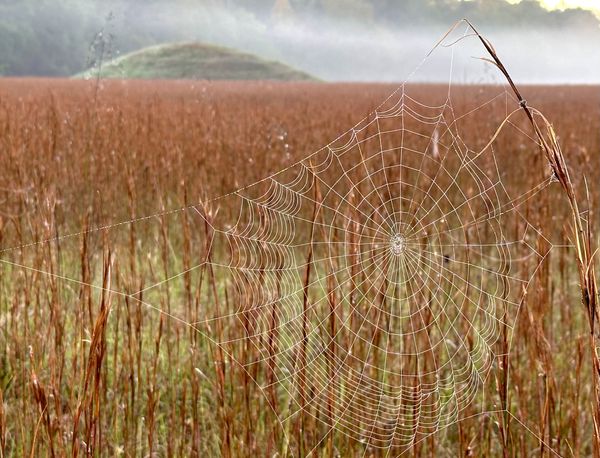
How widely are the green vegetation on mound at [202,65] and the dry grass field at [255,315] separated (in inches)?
1694

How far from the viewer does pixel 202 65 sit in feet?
172

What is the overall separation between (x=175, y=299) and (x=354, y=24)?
166858mm

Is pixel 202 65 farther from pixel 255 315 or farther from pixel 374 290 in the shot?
pixel 255 315

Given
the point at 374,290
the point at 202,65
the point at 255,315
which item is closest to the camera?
the point at 255,315

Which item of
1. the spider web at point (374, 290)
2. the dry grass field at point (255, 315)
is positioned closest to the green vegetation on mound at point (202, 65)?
the dry grass field at point (255, 315)

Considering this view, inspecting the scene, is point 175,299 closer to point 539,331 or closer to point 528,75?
point 539,331

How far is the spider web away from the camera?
4.59 feet

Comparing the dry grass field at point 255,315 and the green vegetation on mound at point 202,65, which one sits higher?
the green vegetation on mound at point 202,65

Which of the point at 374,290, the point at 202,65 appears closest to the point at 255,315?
the point at 374,290

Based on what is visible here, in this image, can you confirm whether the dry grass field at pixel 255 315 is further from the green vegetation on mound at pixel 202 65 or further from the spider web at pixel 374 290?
the green vegetation on mound at pixel 202 65

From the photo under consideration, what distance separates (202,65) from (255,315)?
52.7m

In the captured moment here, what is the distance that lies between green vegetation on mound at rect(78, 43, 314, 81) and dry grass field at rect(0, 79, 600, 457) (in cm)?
4303

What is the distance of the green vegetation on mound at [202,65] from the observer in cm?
4919

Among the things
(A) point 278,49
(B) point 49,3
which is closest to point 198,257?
(B) point 49,3
